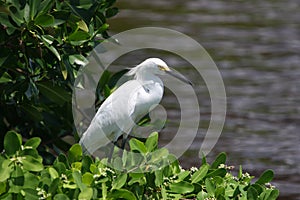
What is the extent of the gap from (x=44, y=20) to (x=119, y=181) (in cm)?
90

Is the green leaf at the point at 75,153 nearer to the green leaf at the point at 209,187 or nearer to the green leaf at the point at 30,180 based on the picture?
the green leaf at the point at 30,180

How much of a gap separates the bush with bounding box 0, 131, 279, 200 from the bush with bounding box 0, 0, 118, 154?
633 millimetres

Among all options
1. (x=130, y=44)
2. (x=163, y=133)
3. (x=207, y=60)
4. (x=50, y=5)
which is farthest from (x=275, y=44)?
(x=50, y=5)

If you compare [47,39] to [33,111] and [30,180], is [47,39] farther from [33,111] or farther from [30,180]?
[30,180]

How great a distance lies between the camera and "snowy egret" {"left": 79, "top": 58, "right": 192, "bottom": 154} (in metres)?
4.14

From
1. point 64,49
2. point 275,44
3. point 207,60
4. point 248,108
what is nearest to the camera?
point 64,49

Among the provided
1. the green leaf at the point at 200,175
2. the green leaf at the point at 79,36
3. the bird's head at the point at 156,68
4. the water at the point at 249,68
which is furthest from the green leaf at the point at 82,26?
the water at the point at 249,68

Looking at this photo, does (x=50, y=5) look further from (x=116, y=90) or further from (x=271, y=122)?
(x=271, y=122)

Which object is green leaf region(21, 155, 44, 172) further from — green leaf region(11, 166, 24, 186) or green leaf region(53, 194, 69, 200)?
green leaf region(53, 194, 69, 200)

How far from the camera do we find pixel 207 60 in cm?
907

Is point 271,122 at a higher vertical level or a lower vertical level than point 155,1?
lower

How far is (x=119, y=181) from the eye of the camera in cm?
307

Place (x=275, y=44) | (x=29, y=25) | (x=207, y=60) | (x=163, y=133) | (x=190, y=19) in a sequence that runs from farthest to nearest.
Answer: (x=190, y=19)
(x=275, y=44)
(x=207, y=60)
(x=163, y=133)
(x=29, y=25)

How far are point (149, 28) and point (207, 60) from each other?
2.27 meters
